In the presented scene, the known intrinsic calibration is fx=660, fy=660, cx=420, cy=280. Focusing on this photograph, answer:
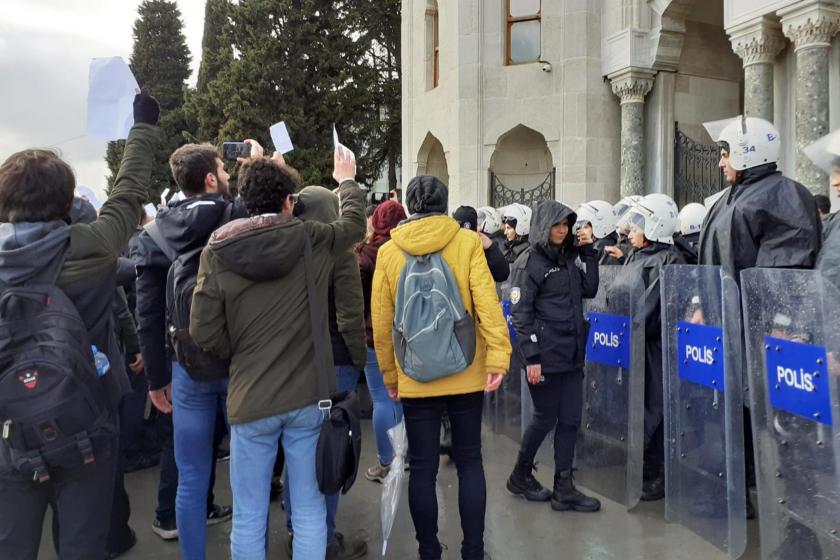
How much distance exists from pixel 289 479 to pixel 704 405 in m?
2.47

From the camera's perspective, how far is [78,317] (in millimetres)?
2398

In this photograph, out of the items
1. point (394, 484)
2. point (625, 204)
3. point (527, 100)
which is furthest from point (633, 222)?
point (527, 100)

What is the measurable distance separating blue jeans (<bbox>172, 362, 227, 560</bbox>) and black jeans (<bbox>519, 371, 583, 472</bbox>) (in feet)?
7.07

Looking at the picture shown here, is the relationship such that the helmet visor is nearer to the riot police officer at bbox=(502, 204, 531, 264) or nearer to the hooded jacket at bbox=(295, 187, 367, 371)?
the hooded jacket at bbox=(295, 187, 367, 371)

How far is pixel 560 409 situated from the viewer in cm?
449

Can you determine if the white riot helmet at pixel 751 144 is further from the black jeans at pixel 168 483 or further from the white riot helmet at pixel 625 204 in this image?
the black jeans at pixel 168 483

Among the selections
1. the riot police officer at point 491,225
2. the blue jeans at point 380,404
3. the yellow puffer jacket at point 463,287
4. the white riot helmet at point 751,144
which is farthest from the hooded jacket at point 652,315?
the riot police officer at point 491,225

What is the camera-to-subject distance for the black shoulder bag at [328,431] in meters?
2.72

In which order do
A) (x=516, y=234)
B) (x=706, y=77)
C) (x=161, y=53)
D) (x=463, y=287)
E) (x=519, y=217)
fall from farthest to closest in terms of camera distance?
(x=161, y=53) < (x=706, y=77) < (x=519, y=217) < (x=516, y=234) < (x=463, y=287)

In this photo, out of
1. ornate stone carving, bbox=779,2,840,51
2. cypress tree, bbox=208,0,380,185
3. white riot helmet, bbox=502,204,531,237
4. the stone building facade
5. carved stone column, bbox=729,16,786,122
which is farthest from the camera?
cypress tree, bbox=208,0,380,185

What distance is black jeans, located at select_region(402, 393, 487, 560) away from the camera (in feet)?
11.0

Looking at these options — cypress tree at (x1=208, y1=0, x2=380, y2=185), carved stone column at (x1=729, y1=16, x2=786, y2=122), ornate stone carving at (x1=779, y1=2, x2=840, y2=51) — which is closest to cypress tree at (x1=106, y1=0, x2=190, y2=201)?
cypress tree at (x1=208, y1=0, x2=380, y2=185)

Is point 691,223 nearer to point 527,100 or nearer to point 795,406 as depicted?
point 795,406

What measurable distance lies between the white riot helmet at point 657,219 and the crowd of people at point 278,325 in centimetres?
2
